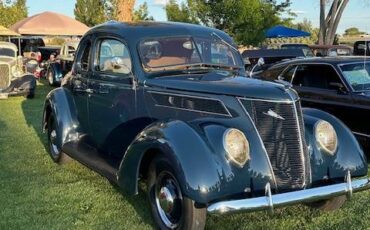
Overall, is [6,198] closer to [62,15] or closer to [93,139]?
[93,139]

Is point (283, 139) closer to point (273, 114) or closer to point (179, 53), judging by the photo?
point (273, 114)

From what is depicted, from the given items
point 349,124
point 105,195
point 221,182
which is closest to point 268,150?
point 221,182

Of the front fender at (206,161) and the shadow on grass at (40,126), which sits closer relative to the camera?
the front fender at (206,161)

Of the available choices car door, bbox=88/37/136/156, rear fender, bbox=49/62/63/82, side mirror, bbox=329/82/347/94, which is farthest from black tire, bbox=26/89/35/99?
side mirror, bbox=329/82/347/94

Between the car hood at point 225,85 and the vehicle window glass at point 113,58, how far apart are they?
1.60 feet

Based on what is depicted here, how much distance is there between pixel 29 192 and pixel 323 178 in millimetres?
3419

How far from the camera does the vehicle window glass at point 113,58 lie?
5805 millimetres

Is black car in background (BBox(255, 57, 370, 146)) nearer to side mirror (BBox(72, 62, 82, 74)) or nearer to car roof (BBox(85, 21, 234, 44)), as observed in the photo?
car roof (BBox(85, 21, 234, 44))

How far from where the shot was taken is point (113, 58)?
592cm

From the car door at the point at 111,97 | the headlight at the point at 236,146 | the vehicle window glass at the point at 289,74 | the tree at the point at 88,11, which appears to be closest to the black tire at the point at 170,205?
the headlight at the point at 236,146

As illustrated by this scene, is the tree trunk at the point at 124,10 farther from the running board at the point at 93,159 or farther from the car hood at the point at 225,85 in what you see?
the car hood at the point at 225,85

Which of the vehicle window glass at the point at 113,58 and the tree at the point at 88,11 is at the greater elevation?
the tree at the point at 88,11

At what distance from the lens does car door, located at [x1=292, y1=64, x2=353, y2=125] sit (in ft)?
25.6

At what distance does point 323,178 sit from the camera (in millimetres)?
4770
